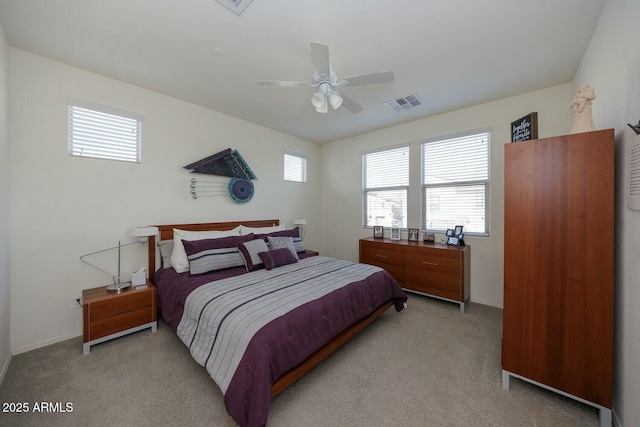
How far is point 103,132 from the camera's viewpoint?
261cm

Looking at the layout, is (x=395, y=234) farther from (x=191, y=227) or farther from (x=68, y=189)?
(x=68, y=189)

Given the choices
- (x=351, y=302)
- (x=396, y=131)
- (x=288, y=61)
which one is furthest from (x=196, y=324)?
(x=396, y=131)

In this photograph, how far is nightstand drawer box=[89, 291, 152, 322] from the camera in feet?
7.15

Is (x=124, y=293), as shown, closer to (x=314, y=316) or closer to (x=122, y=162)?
(x=122, y=162)

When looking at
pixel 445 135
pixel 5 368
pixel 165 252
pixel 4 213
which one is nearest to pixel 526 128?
pixel 445 135

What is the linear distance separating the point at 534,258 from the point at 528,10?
5.97ft

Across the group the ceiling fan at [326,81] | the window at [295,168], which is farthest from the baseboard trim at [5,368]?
the window at [295,168]

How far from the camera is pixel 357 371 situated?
6.51ft

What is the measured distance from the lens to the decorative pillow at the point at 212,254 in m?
2.62

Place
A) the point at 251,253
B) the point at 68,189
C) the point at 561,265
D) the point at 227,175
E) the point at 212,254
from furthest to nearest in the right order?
1. the point at 227,175
2. the point at 251,253
3. the point at 212,254
4. the point at 68,189
5. the point at 561,265

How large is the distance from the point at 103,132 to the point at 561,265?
4317 mm

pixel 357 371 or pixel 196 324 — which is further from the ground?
pixel 196 324

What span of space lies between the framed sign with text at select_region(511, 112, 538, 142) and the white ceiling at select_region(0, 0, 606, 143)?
0.70 meters

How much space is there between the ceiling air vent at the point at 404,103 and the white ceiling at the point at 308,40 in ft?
0.53
